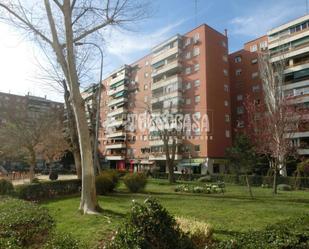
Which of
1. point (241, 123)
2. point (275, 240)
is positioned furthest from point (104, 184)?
point (241, 123)

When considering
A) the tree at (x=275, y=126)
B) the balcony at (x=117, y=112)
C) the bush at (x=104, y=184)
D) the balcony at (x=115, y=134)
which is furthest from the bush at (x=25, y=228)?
the balcony at (x=117, y=112)

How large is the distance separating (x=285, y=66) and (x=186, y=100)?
1612 centimetres

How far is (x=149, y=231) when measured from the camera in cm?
507

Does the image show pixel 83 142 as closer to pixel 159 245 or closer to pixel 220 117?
Answer: pixel 159 245

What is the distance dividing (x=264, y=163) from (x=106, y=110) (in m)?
47.7

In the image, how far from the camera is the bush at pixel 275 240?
4.97 metres

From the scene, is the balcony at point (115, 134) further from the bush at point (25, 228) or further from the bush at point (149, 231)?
the bush at point (149, 231)

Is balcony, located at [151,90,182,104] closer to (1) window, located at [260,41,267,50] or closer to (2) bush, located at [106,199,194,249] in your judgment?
(1) window, located at [260,41,267,50]

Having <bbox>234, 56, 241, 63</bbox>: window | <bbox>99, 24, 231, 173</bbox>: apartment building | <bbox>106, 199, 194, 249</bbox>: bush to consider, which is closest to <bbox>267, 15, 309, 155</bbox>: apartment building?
<bbox>234, 56, 241, 63</bbox>: window

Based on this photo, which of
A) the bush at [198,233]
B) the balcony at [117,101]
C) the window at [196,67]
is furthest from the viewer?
the balcony at [117,101]

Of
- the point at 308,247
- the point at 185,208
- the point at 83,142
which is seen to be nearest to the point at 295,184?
the point at 185,208

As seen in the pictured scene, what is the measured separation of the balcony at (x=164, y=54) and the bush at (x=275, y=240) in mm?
50839

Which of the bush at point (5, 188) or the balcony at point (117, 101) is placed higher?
the balcony at point (117, 101)

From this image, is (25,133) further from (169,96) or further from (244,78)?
(244,78)
